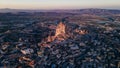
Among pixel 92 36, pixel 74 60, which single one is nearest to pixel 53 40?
pixel 92 36

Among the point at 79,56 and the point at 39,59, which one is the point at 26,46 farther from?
the point at 79,56

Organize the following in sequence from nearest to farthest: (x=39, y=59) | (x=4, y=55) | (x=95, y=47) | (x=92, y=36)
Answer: (x=39, y=59), (x=4, y=55), (x=95, y=47), (x=92, y=36)

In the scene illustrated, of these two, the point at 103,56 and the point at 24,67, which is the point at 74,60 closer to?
the point at 103,56

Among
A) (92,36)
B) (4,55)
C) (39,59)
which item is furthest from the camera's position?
(92,36)

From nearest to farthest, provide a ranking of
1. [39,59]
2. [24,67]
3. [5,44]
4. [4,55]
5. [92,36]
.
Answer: [24,67], [39,59], [4,55], [5,44], [92,36]

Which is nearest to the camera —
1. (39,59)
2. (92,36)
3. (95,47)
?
(39,59)

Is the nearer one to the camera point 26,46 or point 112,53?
point 112,53

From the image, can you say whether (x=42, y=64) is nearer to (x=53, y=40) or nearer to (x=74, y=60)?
(x=74, y=60)

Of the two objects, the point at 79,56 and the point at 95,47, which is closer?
the point at 79,56

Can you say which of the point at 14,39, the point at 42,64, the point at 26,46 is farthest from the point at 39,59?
the point at 14,39
